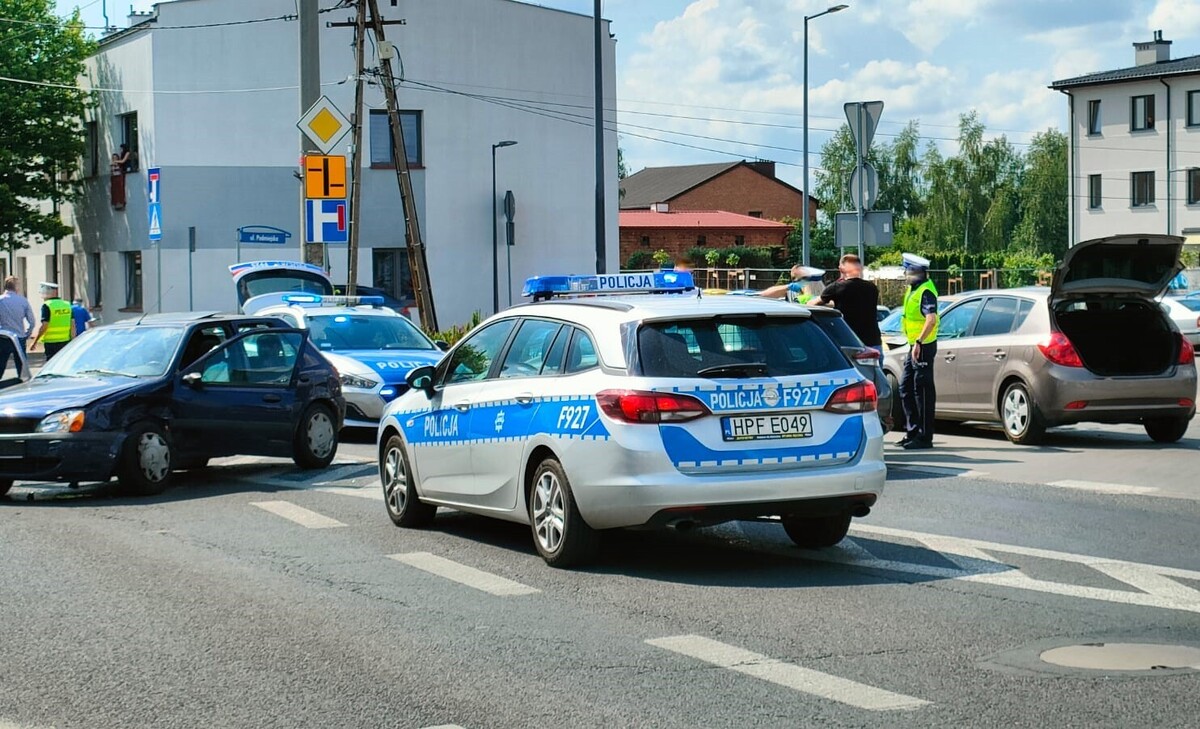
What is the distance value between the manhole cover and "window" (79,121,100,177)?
4108 centimetres

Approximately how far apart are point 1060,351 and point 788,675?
9.82m

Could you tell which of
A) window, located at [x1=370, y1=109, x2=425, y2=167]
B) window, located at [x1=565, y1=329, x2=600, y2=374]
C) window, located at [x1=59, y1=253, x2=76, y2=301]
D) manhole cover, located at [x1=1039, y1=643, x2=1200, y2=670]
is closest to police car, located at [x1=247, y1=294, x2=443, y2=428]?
window, located at [x1=565, y1=329, x2=600, y2=374]

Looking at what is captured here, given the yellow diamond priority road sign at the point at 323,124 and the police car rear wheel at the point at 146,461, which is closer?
the police car rear wheel at the point at 146,461

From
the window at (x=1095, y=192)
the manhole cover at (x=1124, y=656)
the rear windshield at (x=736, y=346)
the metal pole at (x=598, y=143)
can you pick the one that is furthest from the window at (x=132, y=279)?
the window at (x=1095, y=192)

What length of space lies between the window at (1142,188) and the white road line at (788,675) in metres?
73.1

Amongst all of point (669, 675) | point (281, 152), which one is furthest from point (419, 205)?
point (669, 675)

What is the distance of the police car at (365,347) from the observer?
1772cm

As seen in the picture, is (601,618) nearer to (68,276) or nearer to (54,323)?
(54,323)

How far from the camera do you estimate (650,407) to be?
27.2 ft

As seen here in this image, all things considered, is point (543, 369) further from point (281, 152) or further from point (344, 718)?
A: point (281, 152)

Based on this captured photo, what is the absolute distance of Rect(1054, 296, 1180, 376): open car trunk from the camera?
15.3m

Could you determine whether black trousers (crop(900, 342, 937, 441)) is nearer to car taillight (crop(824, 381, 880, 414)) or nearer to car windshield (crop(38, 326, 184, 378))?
car taillight (crop(824, 381, 880, 414))

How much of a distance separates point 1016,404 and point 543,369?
308 inches

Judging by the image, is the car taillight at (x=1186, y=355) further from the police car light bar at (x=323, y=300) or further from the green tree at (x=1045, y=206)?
the green tree at (x=1045, y=206)
